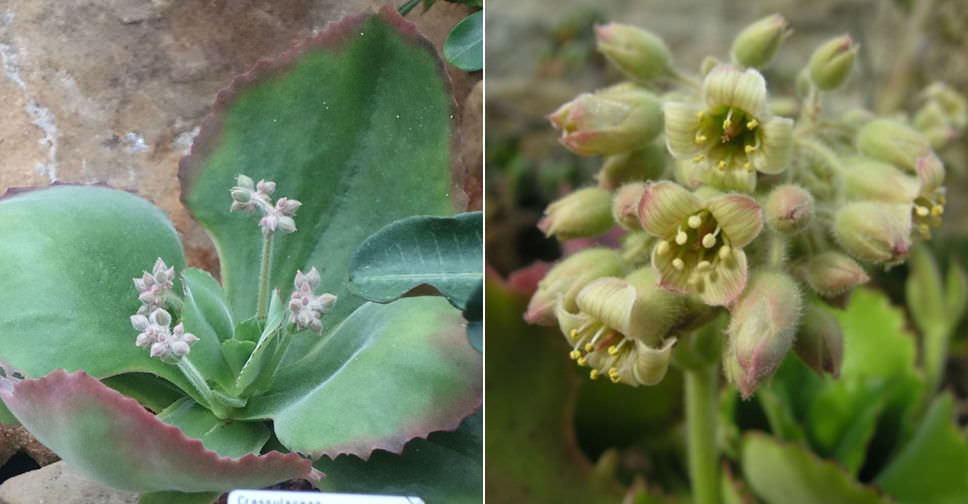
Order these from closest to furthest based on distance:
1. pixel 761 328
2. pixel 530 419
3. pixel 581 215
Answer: pixel 761 328 < pixel 581 215 < pixel 530 419

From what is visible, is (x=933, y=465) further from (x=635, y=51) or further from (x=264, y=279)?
(x=264, y=279)

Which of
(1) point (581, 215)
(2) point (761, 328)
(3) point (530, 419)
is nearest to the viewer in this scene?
(2) point (761, 328)

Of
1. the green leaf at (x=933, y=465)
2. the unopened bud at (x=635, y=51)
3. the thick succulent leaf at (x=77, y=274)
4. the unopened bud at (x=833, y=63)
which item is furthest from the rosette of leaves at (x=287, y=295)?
the green leaf at (x=933, y=465)

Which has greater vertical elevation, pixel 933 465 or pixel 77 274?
pixel 77 274

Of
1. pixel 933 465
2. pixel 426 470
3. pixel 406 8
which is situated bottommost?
pixel 933 465

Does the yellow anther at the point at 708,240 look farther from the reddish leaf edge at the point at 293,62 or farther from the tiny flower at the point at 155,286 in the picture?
the tiny flower at the point at 155,286

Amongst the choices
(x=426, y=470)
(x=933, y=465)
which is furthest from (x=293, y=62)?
(x=933, y=465)

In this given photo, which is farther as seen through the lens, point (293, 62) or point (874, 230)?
point (293, 62)
